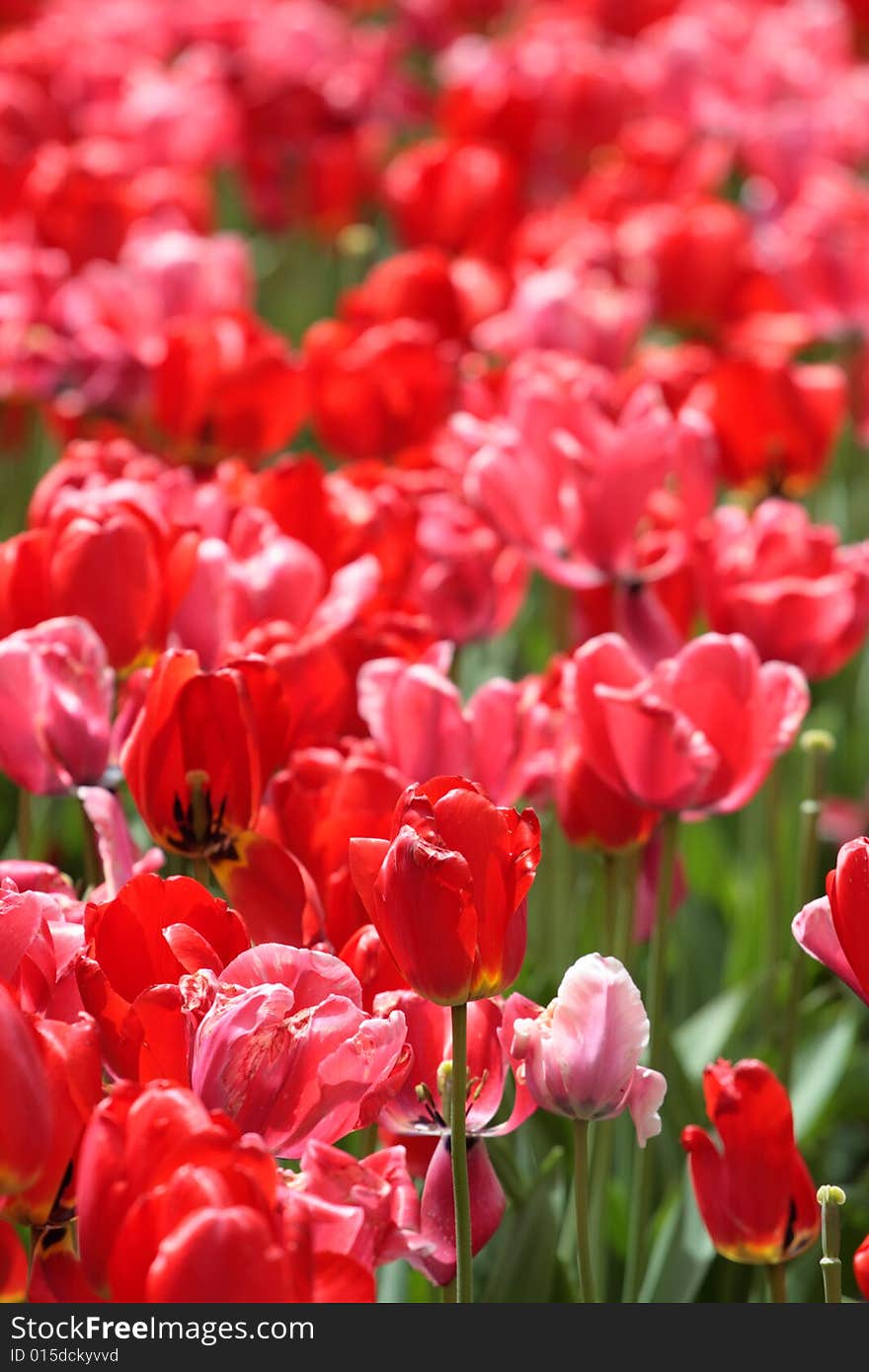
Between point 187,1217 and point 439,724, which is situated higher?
point 187,1217

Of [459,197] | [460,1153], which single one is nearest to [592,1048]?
[460,1153]

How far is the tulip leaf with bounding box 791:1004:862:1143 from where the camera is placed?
154 cm

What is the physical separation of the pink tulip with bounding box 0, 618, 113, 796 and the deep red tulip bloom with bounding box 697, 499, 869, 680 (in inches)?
19.0

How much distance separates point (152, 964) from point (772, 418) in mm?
1214

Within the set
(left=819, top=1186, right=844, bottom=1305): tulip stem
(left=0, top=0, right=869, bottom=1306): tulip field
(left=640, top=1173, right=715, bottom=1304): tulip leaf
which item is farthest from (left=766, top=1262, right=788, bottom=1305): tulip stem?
(left=640, top=1173, right=715, bottom=1304): tulip leaf

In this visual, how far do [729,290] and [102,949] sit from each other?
188 centimetres

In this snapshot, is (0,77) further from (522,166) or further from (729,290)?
(729,290)

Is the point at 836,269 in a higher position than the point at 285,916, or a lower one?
lower

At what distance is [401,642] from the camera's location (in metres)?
1.30

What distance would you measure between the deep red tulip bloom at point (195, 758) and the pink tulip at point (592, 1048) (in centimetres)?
26

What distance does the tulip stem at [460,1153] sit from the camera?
83cm

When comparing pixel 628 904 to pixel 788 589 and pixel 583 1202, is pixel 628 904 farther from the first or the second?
pixel 583 1202

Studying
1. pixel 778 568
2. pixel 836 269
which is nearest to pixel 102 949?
pixel 778 568

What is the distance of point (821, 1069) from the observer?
1576 millimetres
